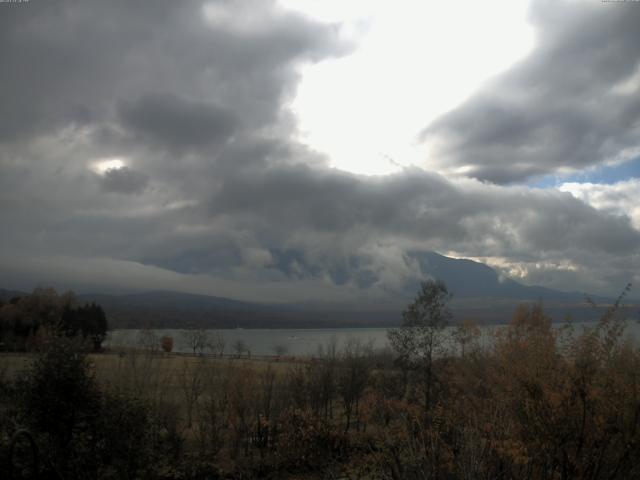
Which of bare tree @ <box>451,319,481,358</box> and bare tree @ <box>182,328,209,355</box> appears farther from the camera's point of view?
bare tree @ <box>182,328,209,355</box>

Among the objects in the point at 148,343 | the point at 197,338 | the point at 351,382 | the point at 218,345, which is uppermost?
the point at 351,382

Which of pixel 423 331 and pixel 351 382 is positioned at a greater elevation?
pixel 423 331

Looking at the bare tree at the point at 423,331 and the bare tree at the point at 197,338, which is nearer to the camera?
the bare tree at the point at 423,331

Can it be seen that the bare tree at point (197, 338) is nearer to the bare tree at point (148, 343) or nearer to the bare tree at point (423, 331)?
the bare tree at point (148, 343)

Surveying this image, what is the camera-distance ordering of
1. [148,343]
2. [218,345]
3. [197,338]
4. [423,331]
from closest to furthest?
[423,331] → [148,343] → [218,345] → [197,338]

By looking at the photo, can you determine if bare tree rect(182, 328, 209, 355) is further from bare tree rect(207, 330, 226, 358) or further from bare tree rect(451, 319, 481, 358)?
bare tree rect(451, 319, 481, 358)

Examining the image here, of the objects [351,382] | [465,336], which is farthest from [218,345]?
[351,382]

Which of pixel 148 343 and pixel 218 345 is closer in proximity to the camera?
pixel 148 343

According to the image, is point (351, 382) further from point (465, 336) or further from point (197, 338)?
point (197, 338)

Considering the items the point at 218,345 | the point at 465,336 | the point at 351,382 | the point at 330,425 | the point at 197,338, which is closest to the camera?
the point at 330,425

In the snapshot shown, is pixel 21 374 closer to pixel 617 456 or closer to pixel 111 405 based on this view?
pixel 111 405

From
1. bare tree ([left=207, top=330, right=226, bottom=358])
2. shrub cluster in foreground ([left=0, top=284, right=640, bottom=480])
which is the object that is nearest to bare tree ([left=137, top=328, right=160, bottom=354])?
shrub cluster in foreground ([left=0, top=284, right=640, bottom=480])

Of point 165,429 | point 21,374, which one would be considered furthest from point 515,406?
point 165,429

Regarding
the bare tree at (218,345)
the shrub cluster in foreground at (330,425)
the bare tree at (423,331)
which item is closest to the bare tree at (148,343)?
the shrub cluster in foreground at (330,425)
